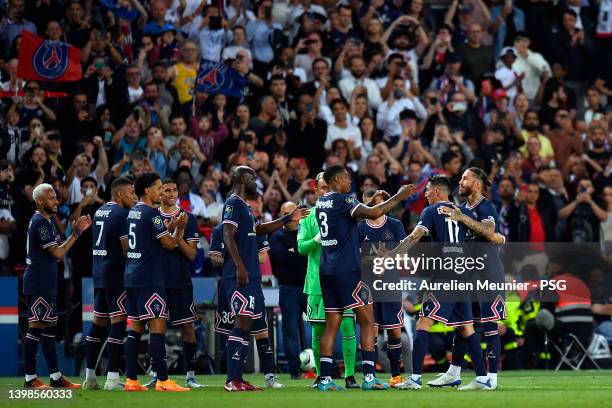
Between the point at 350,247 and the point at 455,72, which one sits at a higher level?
the point at 455,72

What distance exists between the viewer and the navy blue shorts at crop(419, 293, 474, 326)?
1686cm

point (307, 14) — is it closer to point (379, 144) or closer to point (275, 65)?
point (275, 65)

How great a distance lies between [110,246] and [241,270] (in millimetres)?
2003

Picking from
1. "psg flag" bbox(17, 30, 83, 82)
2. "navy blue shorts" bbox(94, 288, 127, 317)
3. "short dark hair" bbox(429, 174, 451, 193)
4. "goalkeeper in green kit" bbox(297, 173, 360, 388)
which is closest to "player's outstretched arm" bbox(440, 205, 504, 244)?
"short dark hair" bbox(429, 174, 451, 193)

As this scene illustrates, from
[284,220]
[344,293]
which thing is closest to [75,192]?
[284,220]

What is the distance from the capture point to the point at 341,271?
1675 cm

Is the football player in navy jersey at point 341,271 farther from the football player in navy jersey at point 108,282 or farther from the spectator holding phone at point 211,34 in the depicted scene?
the spectator holding phone at point 211,34

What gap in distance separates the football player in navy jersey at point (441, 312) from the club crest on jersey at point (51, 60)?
33.5 feet

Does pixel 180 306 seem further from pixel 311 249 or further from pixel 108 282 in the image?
pixel 311 249

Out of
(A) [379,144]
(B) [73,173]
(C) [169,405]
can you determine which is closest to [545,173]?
(A) [379,144]

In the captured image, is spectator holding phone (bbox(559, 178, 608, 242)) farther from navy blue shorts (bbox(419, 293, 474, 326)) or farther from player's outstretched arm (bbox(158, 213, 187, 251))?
player's outstretched arm (bbox(158, 213, 187, 251))

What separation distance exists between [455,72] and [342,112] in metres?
3.41

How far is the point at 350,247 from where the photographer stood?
1683 cm

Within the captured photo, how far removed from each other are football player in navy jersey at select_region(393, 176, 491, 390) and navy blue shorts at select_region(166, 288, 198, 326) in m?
2.99
